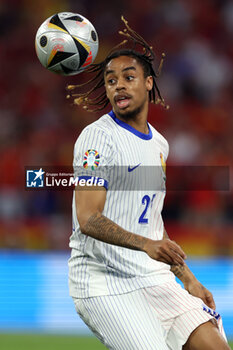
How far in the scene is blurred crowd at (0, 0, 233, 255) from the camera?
9188mm

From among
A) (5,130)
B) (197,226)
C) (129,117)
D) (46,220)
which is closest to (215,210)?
(197,226)

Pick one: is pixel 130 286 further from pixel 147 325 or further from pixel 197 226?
pixel 197 226

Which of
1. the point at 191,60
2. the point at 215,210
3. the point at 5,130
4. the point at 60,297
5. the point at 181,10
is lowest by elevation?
the point at 60,297

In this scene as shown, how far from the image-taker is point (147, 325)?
3070 mm

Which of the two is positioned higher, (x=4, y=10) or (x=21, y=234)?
(x=4, y=10)

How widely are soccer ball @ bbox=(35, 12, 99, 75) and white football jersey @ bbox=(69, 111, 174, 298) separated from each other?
3.20 feet

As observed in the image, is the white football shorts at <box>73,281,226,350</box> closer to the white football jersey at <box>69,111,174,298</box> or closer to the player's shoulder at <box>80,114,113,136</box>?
the white football jersey at <box>69,111,174,298</box>

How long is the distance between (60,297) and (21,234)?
2.10 meters

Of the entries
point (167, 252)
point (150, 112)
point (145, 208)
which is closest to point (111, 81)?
point (145, 208)

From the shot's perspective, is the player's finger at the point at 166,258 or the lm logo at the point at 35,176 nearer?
the player's finger at the point at 166,258

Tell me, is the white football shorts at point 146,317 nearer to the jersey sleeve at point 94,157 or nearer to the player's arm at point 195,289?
the player's arm at point 195,289

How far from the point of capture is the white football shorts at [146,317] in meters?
3.04

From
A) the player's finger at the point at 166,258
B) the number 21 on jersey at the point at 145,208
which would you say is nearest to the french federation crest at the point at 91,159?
the number 21 on jersey at the point at 145,208

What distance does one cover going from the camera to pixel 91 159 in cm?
306
